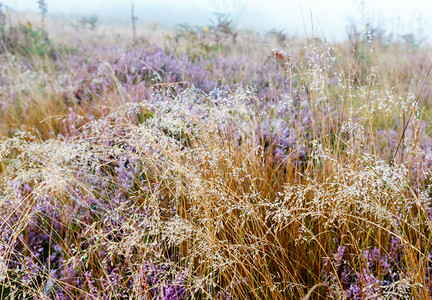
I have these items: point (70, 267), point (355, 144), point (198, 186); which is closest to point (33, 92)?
point (70, 267)

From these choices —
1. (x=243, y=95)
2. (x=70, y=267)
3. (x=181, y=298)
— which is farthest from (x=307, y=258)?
(x=70, y=267)

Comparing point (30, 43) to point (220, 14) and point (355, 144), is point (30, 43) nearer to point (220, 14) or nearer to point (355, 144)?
point (220, 14)

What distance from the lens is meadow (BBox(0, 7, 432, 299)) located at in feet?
5.30

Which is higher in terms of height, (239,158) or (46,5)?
(46,5)

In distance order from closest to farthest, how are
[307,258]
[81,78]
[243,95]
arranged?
[307,258]
[243,95]
[81,78]

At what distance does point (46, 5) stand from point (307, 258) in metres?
7.28

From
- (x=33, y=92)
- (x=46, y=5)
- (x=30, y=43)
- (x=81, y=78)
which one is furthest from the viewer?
(x=46, y=5)

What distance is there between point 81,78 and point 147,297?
3537 millimetres

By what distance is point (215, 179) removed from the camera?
1704mm

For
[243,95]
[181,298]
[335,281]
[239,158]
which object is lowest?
[181,298]

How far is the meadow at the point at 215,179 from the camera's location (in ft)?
5.30

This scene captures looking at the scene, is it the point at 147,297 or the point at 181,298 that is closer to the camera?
the point at 147,297

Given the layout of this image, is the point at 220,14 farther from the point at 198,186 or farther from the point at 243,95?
the point at 198,186

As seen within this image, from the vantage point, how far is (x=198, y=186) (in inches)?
66.3
